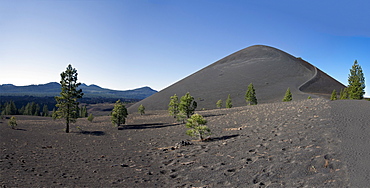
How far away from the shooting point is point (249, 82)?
124 metres

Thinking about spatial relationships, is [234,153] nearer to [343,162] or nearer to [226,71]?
[343,162]

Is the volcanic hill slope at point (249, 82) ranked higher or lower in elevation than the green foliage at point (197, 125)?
higher

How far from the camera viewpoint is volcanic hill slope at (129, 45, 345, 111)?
349 feet

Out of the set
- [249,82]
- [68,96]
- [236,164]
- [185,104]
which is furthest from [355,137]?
[249,82]

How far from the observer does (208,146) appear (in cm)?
1545

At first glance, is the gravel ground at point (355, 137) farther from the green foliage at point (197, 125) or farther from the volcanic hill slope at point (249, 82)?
the volcanic hill slope at point (249, 82)

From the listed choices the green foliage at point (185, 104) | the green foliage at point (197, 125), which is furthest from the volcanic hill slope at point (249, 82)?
the green foliage at point (197, 125)

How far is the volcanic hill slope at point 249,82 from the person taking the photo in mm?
106438

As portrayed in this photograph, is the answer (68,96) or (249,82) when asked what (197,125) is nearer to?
(68,96)

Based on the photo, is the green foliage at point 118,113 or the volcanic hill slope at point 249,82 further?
the volcanic hill slope at point 249,82

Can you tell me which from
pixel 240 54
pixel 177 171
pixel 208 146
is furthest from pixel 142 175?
pixel 240 54

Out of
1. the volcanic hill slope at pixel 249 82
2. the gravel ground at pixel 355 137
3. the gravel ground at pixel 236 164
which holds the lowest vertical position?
the gravel ground at pixel 236 164

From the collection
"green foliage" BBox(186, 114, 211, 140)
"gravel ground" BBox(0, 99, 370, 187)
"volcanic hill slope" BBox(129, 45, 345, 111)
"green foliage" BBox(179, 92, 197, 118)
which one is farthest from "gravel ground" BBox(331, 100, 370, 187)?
"volcanic hill slope" BBox(129, 45, 345, 111)

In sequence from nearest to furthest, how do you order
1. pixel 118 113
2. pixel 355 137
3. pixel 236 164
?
pixel 236 164 < pixel 355 137 < pixel 118 113
